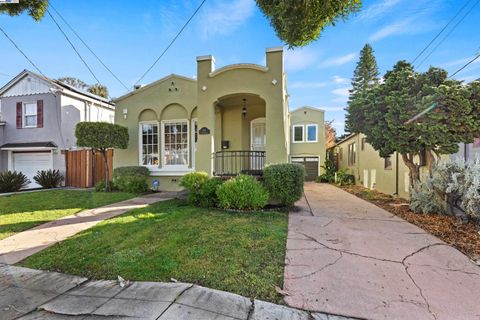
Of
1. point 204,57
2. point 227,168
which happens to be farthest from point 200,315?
point 204,57

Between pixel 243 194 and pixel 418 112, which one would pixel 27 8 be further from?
pixel 418 112

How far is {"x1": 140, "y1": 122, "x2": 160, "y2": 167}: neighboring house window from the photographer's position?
1153 centimetres

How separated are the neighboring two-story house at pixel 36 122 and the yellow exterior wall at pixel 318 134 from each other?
15721mm

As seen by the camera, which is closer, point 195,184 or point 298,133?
point 195,184

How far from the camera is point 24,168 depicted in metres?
14.9

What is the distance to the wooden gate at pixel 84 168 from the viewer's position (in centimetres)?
1302

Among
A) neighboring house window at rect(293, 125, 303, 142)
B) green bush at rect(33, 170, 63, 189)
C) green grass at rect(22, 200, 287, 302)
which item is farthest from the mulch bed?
green bush at rect(33, 170, 63, 189)

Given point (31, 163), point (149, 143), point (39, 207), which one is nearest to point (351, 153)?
point (149, 143)

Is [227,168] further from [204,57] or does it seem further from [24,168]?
[24,168]

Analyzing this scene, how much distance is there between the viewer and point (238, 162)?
9.98m

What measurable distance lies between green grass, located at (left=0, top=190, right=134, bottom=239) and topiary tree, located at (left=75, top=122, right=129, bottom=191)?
1.87 metres

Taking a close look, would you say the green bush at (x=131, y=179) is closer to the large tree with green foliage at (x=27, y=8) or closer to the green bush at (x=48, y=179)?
the green bush at (x=48, y=179)

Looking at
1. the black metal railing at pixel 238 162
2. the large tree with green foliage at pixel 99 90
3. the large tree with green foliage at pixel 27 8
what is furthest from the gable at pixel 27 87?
the large tree with green foliage at pixel 99 90

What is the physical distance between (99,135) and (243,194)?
280 inches
